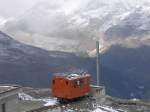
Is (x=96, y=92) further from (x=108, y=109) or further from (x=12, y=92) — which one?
(x=12, y=92)

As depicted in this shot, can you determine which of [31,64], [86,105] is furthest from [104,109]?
[31,64]

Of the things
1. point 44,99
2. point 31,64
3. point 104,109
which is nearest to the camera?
point 104,109

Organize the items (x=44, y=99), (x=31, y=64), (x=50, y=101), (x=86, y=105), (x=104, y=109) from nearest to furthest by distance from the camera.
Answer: (x=104, y=109) < (x=86, y=105) < (x=50, y=101) < (x=44, y=99) < (x=31, y=64)

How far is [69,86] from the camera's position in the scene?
1940 inches

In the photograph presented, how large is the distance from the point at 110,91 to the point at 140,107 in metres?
71.6

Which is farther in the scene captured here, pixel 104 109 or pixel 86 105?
pixel 86 105

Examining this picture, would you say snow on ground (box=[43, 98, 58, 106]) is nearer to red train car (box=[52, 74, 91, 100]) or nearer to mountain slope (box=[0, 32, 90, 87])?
red train car (box=[52, 74, 91, 100])

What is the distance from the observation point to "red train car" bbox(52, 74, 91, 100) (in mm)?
49344

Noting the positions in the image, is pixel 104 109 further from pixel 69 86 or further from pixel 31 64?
pixel 31 64

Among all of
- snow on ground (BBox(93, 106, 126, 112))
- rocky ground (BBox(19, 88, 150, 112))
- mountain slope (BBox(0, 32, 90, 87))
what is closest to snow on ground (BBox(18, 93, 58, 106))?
rocky ground (BBox(19, 88, 150, 112))

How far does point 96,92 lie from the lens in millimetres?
54375

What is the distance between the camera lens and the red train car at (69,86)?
49344 mm

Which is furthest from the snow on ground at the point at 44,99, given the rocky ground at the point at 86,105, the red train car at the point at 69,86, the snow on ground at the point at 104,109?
the snow on ground at the point at 104,109

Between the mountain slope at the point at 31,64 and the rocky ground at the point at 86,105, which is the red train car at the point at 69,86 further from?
the mountain slope at the point at 31,64
